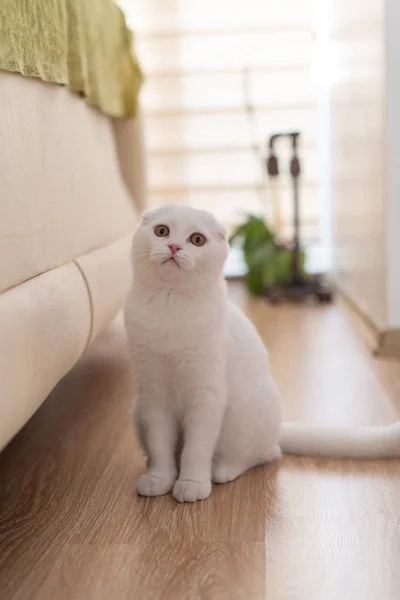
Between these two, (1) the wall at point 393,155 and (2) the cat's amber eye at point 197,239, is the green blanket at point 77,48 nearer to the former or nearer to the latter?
(2) the cat's amber eye at point 197,239

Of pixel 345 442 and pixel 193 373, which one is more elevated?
pixel 193 373

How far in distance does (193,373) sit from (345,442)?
1.16 ft

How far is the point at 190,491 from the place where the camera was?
133 centimetres

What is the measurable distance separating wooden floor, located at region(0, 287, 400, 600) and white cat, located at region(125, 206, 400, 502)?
0.05 meters

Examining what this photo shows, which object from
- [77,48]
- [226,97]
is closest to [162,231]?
[77,48]

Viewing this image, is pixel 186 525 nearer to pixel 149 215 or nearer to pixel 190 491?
pixel 190 491

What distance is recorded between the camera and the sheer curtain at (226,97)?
4363 millimetres

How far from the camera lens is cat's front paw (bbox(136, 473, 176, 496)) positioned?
1373 mm

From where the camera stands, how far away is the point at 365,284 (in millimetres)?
2918

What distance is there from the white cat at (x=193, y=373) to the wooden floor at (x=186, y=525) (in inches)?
1.8

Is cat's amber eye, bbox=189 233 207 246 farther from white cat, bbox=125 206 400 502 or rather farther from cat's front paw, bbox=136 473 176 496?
cat's front paw, bbox=136 473 176 496

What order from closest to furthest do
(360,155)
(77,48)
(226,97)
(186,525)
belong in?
(186,525)
(77,48)
(360,155)
(226,97)

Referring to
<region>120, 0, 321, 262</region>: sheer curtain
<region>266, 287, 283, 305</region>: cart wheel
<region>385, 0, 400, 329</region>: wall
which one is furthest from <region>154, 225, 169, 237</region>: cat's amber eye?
<region>120, 0, 321, 262</region>: sheer curtain

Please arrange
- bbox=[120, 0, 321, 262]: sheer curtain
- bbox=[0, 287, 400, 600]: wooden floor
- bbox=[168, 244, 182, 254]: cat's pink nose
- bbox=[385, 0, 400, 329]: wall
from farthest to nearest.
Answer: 1. bbox=[120, 0, 321, 262]: sheer curtain
2. bbox=[385, 0, 400, 329]: wall
3. bbox=[168, 244, 182, 254]: cat's pink nose
4. bbox=[0, 287, 400, 600]: wooden floor
